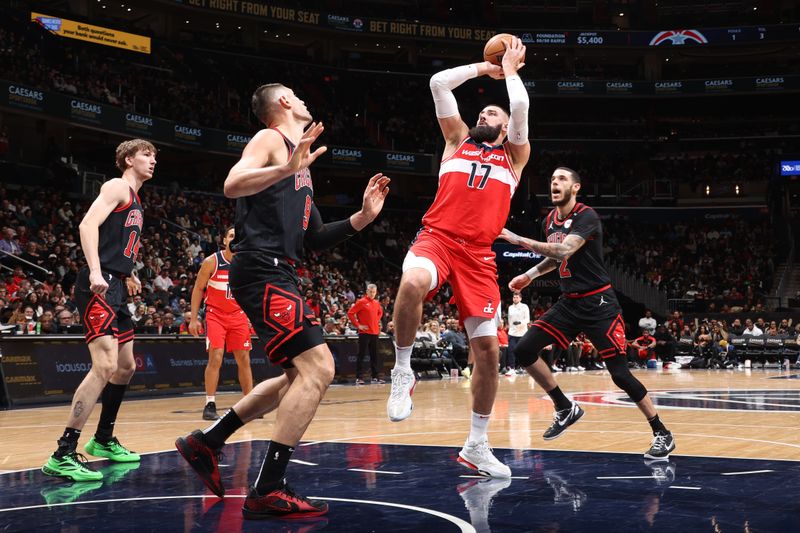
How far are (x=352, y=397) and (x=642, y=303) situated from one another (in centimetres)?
2545

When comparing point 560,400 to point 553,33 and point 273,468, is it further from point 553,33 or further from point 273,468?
point 553,33

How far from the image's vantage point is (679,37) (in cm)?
4284

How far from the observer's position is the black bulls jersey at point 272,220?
474 centimetres

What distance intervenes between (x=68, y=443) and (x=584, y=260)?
173 inches

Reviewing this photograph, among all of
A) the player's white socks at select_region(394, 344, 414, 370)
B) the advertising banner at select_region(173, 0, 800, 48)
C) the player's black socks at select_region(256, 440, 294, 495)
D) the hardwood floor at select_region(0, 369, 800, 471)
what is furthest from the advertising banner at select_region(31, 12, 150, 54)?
the player's black socks at select_region(256, 440, 294, 495)

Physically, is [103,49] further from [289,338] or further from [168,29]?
[289,338]

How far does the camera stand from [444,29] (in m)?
41.3

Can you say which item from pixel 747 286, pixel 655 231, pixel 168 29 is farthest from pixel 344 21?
pixel 747 286

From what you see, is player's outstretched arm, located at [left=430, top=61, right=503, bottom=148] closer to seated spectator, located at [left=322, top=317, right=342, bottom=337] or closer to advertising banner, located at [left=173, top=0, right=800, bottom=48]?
seated spectator, located at [left=322, top=317, right=342, bottom=337]

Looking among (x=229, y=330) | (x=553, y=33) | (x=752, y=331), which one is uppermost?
(x=553, y=33)

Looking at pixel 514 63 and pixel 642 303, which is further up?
pixel 514 63

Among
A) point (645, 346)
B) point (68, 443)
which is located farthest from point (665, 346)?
point (68, 443)

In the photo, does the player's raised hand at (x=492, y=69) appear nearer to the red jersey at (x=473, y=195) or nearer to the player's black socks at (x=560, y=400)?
the red jersey at (x=473, y=195)

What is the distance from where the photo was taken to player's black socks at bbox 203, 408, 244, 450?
4.83 meters
